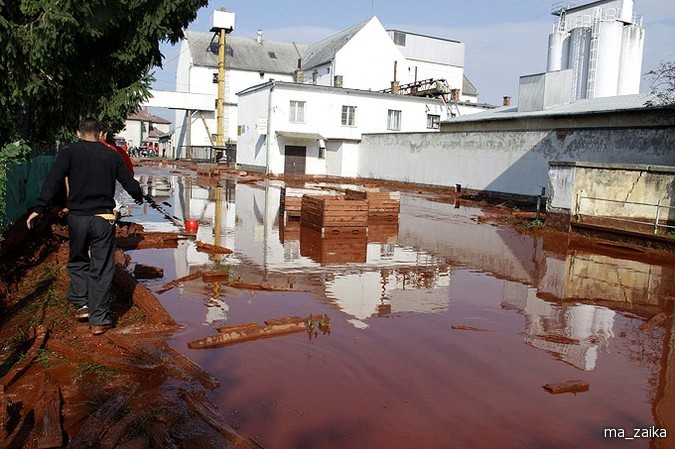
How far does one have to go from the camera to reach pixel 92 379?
419 centimetres

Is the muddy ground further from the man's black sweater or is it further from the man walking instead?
the man's black sweater

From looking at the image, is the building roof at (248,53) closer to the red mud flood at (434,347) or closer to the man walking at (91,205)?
the red mud flood at (434,347)

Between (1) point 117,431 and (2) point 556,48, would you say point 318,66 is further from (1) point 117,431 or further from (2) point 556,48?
(1) point 117,431

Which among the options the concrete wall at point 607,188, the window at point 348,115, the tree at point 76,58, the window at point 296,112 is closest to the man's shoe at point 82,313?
the tree at point 76,58

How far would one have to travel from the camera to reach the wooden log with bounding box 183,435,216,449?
3.34 meters

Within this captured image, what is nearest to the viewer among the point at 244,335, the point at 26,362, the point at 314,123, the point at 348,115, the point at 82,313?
the point at 26,362

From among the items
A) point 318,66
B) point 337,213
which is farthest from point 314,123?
point 337,213

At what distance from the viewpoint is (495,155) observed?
86.6 ft

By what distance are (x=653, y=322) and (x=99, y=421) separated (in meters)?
Answer: 6.55

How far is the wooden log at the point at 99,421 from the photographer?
10.5ft

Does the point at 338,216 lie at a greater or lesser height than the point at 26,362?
greater

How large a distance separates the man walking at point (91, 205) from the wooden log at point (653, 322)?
622 centimetres

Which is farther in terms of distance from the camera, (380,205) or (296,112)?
(296,112)

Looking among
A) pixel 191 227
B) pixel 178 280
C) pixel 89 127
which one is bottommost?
pixel 178 280
